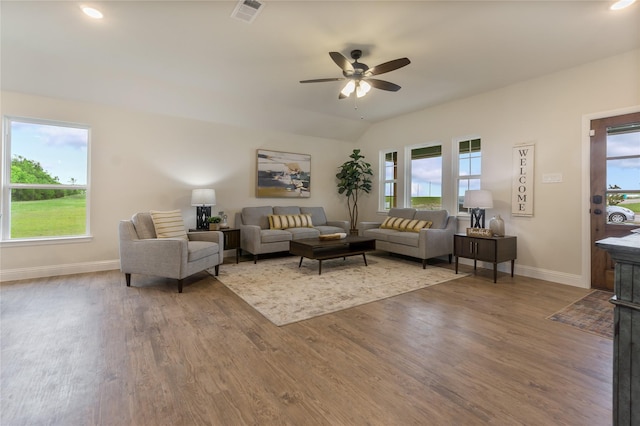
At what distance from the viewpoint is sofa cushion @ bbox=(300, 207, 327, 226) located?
6250 mm

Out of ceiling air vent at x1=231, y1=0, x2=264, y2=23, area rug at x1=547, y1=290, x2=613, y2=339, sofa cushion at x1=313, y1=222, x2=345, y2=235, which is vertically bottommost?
area rug at x1=547, y1=290, x2=613, y2=339

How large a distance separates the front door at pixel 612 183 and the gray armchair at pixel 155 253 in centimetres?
491

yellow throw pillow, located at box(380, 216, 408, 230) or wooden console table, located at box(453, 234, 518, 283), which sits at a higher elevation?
yellow throw pillow, located at box(380, 216, 408, 230)

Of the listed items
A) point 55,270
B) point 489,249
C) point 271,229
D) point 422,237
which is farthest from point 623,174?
point 55,270

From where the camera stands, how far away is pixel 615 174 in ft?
11.5

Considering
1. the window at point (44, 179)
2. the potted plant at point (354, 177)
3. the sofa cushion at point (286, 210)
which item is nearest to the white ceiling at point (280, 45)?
the window at point (44, 179)

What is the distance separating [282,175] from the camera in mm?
6168

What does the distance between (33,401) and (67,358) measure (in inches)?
18.3

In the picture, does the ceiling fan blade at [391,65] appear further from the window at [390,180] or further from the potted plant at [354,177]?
the potted plant at [354,177]

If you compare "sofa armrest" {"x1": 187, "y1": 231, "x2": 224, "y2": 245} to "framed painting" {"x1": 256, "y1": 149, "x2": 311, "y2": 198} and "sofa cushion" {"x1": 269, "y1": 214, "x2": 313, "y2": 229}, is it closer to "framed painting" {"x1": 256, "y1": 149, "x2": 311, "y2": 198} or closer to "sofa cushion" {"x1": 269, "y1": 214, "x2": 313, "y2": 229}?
"sofa cushion" {"x1": 269, "y1": 214, "x2": 313, "y2": 229}

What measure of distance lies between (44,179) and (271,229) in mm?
3348

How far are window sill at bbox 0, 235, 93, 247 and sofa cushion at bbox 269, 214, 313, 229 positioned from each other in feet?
9.13

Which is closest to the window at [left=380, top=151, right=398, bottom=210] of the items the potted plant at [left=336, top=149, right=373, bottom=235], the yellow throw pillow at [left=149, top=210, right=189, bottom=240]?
the potted plant at [left=336, top=149, right=373, bottom=235]

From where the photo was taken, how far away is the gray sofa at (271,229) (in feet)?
16.4
